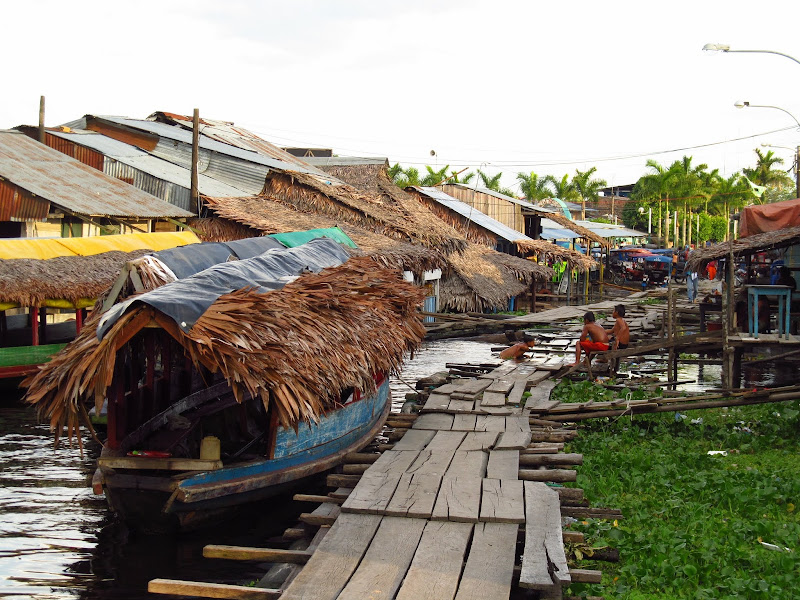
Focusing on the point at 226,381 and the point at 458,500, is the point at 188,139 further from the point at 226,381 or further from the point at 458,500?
the point at 458,500

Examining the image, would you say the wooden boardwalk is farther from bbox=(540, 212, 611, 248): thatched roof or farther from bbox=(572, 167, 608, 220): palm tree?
bbox=(572, 167, 608, 220): palm tree

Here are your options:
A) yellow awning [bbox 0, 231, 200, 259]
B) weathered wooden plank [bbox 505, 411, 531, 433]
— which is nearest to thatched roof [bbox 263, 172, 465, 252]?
yellow awning [bbox 0, 231, 200, 259]

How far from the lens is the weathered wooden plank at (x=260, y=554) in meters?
6.77

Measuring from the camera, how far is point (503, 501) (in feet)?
25.1

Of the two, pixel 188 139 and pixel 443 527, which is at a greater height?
pixel 188 139

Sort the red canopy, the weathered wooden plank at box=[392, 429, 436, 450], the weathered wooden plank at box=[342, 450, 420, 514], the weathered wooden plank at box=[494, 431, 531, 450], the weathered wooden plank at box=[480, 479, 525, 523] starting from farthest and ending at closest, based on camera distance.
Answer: the red canopy
the weathered wooden plank at box=[392, 429, 436, 450]
the weathered wooden plank at box=[494, 431, 531, 450]
the weathered wooden plank at box=[342, 450, 420, 514]
the weathered wooden plank at box=[480, 479, 525, 523]

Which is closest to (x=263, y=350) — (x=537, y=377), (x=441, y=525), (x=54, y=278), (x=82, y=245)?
(x=441, y=525)

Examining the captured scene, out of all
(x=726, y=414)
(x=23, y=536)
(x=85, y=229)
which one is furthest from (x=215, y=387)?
(x=85, y=229)

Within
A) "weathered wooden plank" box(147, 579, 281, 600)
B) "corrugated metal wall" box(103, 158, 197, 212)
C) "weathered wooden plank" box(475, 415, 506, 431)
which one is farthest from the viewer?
"corrugated metal wall" box(103, 158, 197, 212)

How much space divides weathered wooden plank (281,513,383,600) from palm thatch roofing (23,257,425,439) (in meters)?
1.57

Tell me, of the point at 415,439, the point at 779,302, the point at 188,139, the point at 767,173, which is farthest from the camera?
the point at 767,173

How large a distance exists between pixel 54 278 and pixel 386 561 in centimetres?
1213

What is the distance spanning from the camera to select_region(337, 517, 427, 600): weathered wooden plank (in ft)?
19.2

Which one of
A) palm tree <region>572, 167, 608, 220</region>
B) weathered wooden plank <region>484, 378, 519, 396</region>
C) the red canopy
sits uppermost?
palm tree <region>572, 167, 608, 220</region>
